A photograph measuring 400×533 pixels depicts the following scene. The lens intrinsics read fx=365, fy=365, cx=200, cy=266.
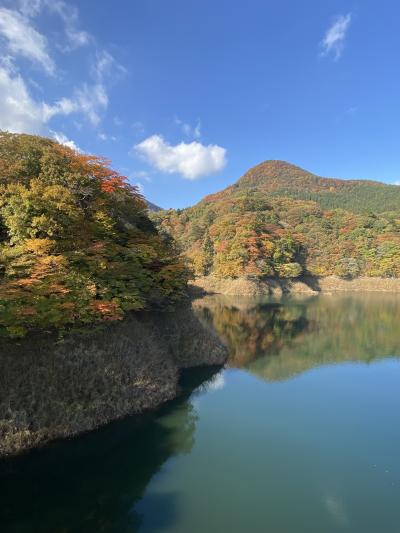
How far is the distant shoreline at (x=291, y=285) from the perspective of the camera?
64.4 m

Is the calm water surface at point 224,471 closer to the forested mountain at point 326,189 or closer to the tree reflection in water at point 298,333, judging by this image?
the tree reflection in water at point 298,333

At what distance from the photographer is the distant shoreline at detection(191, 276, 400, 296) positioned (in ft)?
211

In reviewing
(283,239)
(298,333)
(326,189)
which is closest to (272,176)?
(326,189)

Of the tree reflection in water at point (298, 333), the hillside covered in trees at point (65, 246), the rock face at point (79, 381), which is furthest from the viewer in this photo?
the tree reflection in water at point (298, 333)

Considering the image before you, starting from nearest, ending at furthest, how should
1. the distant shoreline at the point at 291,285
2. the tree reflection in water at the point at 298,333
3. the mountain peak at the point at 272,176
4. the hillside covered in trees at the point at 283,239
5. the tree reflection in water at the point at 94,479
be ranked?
the tree reflection in water at the point at 94,479
the tree reflection in water at the point at 298,333
the distant shoreline at the point at 291,285
the hillside covered in trees at the point at 283,239
the mountain peak at the point at 272,176

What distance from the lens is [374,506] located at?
947 cm

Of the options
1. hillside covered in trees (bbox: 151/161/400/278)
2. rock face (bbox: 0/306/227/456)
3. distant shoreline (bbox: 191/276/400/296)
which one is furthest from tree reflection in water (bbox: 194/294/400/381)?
hillside covered in trees (bbox: 151/161/400/278)

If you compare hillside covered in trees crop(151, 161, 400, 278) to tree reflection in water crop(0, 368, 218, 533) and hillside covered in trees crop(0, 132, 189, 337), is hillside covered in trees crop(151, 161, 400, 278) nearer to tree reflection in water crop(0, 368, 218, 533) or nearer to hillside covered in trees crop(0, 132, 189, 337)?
hillside covered in trees crop(0, 132, 189, 337)

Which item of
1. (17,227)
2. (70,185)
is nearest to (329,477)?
(17,227)

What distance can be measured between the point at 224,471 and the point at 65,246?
9.46 m

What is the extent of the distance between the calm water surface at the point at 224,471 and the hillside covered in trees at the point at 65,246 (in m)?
4.31

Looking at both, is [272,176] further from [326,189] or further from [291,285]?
[291,285]

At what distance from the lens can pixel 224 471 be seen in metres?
11.0

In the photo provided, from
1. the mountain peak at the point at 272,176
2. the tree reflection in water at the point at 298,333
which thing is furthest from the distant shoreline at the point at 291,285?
the mountain peak at the point at 272,176
